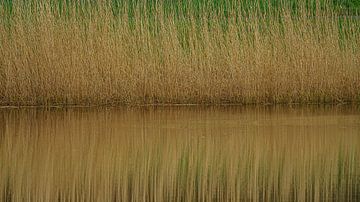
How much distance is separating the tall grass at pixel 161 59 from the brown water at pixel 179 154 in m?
0.49

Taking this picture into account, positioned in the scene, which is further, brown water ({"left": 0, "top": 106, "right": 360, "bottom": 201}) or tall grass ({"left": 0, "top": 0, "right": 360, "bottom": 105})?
tall grass ({"left": 0, "top": 0, "right": 360, "bottom": 105})

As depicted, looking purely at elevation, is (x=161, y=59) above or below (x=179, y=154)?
above

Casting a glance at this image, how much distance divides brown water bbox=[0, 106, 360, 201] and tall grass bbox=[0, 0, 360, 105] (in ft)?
1.61

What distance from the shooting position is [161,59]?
14.9 meters

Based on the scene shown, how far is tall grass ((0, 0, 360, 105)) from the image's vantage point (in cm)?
1452

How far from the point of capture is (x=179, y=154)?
1041 centimetres

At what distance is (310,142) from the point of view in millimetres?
11195

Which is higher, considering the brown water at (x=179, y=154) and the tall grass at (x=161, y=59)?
the tall grass at (x=161, y=59)

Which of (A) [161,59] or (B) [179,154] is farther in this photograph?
(A) [161,59]

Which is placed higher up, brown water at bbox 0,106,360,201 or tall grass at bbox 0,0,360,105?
tall grass at bbox 0,0,360,105

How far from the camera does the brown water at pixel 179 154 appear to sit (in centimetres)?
873

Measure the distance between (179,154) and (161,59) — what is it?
15.1ft

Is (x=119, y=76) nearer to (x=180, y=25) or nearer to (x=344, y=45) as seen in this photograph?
(x=180, y=25)

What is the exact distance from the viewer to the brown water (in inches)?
344
